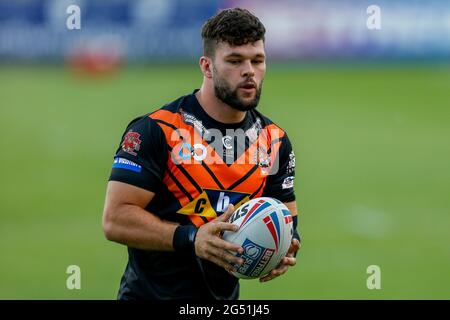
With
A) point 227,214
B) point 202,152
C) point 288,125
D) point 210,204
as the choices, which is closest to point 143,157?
point 202,152

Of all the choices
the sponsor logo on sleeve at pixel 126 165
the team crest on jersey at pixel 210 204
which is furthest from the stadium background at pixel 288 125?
the sponsor logo on sleeve at pixel 126 165

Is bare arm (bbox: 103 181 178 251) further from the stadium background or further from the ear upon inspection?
the stadium background

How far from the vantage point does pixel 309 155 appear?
21.2 m

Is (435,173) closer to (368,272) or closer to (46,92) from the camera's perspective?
(368,272)

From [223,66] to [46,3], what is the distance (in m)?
23.6

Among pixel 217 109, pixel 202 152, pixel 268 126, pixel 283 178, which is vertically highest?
pixel 217 109

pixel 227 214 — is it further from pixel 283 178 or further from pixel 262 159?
pixel 283 178

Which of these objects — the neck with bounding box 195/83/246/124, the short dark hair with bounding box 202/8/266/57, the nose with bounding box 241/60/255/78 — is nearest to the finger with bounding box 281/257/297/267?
the neck with bounding box 195/83/246/124

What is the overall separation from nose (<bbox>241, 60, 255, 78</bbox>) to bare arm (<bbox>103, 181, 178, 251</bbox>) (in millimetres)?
974

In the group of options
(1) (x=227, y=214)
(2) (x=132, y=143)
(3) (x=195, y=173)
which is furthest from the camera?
(3) (x=195, y=173)

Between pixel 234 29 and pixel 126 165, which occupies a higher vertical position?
pixel 234 29

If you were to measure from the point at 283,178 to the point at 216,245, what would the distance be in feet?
3.59

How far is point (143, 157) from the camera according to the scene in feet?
19.6

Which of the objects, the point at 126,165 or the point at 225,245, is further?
the point at 126,165
